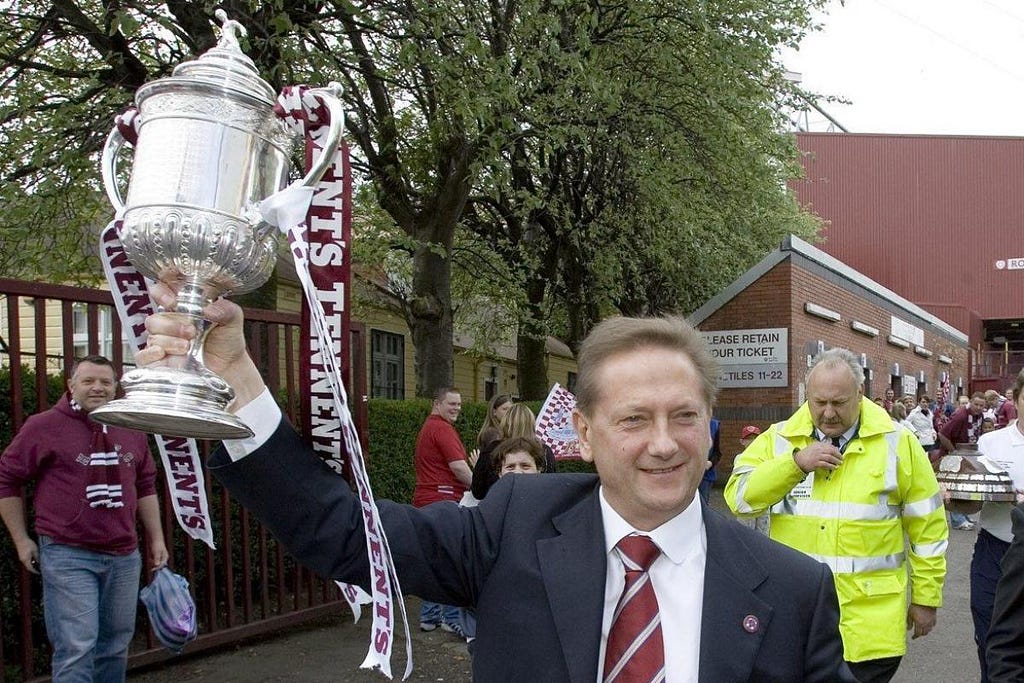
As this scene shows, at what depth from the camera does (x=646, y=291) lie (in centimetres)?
2036

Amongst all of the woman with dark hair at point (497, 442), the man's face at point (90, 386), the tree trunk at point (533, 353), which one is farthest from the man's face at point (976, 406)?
the man's face at point (90, 386)

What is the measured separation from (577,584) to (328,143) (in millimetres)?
988

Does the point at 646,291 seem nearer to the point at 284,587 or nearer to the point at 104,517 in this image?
the point at 284,587

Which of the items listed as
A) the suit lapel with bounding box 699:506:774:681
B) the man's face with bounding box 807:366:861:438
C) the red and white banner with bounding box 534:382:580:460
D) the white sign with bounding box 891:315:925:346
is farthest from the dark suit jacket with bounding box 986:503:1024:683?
the white sign with bounding box 891:315:925:346

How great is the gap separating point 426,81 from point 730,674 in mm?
9760

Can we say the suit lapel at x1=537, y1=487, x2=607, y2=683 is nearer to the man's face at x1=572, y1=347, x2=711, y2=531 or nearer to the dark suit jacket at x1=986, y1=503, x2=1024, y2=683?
the man's face at x1=572, y1=347, x2=711, y2=531

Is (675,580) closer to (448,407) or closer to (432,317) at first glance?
(448,407)

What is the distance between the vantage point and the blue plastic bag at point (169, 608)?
4.91 meters

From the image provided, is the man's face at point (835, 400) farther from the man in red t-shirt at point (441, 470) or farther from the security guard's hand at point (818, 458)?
the man in red t-shirt at point (441, 470)

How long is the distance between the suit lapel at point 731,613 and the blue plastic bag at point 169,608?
12.3 feet

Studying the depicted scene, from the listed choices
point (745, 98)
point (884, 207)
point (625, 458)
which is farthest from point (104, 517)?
point (884, 207)

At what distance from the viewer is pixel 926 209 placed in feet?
137

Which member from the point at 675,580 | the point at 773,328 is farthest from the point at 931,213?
the point at 675,580

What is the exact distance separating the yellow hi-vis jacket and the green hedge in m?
5.38
